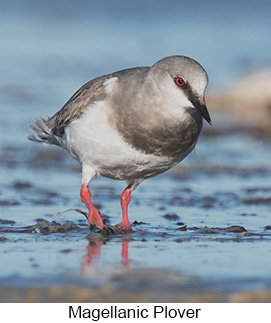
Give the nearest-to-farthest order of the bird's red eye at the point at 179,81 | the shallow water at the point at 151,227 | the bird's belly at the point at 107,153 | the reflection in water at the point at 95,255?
the shallow water at the point at 151,227, the reflection in water at the point at 95,255, the bird's red eye at the point at 179,81, the bird's belly at the point at 107,153

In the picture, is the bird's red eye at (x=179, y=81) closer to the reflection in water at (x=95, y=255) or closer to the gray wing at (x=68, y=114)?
the gray wing at (x=68, y=114)

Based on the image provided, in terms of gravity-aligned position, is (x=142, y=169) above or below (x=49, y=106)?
below

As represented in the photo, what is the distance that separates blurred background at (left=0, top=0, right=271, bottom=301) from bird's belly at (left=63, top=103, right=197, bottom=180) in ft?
1.71

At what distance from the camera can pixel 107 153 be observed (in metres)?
6.24

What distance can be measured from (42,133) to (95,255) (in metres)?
2.48

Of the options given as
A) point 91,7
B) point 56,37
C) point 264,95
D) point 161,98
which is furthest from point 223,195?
point 91,7

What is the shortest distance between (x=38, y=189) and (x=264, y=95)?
7.98 m

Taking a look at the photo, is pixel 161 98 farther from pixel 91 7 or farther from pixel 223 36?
pixel 91 7

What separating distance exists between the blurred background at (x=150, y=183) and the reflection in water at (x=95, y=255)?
24 mm

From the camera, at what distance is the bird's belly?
6.16 m

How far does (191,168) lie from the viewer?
32.6ft

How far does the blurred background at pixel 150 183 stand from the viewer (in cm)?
490

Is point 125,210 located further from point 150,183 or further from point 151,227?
point 150,183

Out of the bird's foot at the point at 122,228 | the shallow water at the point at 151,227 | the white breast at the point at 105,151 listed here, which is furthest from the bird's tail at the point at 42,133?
the bird's foot at the point at 122,228
